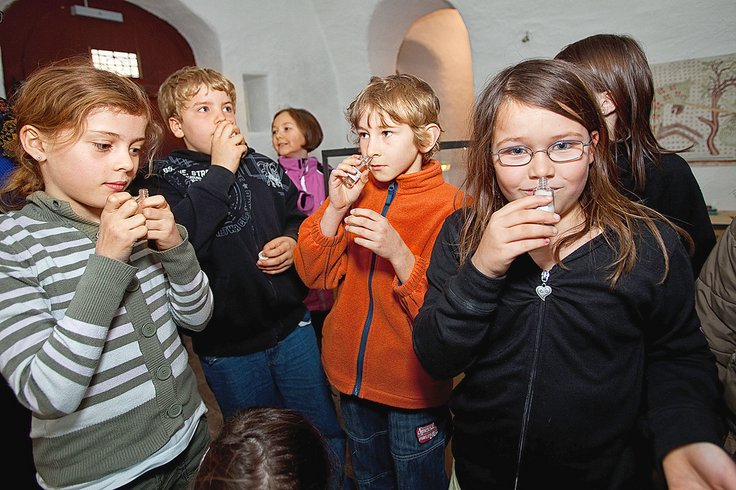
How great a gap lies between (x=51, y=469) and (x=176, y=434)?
284 mm

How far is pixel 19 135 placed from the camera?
1.19 meters

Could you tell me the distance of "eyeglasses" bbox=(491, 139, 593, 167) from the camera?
100 centimetres

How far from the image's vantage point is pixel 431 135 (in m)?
1.53

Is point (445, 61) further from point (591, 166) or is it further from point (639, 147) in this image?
point (591, 166)

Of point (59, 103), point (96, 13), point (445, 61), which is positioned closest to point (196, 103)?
point (59, 103)

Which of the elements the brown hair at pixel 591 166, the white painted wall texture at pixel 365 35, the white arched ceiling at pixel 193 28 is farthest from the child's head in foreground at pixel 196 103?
the white arched ceiling at pixel 193 28

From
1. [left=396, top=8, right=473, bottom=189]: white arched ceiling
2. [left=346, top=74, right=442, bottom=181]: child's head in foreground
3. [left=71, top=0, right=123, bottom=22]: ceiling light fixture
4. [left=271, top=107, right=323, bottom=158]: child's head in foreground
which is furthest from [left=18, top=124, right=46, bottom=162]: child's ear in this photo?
[left=396, top=8, right=473, bottom=189]: white arched ceiling

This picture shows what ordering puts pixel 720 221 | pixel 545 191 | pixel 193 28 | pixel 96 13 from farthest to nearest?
1. pixel 193 28
2. pixel 96 13
3. pixel 720 221
4. pixel 545 191

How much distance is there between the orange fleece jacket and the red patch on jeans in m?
0.09

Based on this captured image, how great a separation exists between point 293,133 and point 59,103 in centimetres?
236

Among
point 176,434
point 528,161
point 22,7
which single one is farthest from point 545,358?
point 22,7

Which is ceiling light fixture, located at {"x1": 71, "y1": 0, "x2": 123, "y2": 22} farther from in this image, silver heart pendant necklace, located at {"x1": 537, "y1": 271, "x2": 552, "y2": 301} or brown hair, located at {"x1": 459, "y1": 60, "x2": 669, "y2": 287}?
silver heart pendant necklace, located at {"x1": 537, "y1": 271, "x2": 552, "y2": 301}

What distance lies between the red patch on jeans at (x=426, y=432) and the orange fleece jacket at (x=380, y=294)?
9cm

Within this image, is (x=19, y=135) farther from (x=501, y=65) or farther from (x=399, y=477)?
(x=501, y=65)
